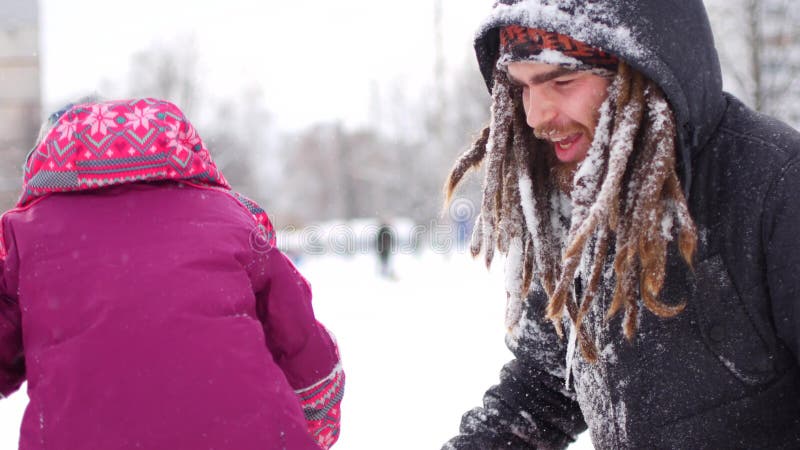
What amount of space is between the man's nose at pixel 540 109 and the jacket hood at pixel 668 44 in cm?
15

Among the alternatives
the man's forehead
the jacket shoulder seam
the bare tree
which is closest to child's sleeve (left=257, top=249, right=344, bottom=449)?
the man's forehead

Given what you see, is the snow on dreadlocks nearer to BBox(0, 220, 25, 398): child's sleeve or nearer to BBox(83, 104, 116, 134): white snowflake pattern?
BBox(83, 104, 116, 134): white snowflake pattern

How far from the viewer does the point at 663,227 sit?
148 cm

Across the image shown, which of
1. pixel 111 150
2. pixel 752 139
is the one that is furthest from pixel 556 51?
pixel 111 150

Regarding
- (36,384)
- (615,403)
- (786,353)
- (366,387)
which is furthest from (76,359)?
(366,387)

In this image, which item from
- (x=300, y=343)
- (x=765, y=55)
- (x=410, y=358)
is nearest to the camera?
(x=300, y=343)

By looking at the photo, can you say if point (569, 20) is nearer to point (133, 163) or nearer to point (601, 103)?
point (601, 103)

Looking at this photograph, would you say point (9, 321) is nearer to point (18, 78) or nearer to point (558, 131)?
point (558, 131)

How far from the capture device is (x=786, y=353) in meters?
1.46

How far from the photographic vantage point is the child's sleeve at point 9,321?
5.16 feet

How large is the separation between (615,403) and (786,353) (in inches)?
14.1

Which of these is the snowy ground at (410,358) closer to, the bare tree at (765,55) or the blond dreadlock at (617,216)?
the blond dreadlock at (617,216)

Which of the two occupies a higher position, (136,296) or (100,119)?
(100,119)

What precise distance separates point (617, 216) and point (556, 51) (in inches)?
14.5
